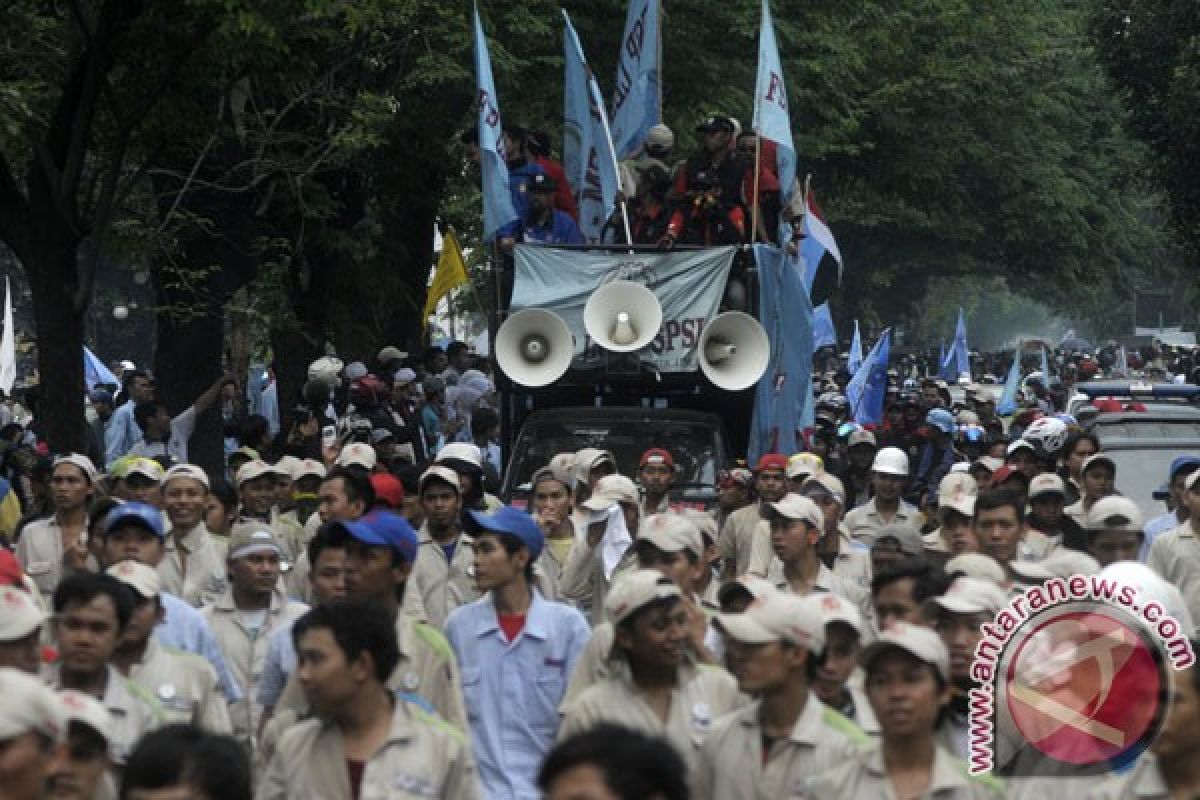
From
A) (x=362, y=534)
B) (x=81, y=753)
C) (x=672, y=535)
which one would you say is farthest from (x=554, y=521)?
(x=81, y=753)

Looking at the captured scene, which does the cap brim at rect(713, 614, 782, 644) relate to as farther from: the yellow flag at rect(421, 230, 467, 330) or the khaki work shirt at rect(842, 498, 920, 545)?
the yellow flag at rect(421, 230, 467, 330)

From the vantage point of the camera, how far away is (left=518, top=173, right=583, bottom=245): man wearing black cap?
62.0ft

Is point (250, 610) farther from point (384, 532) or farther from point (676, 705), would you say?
point (676, 705)

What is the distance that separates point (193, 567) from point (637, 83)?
440 inches

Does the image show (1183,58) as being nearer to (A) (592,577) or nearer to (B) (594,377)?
(B) (594,377)

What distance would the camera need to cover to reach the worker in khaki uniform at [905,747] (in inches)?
235

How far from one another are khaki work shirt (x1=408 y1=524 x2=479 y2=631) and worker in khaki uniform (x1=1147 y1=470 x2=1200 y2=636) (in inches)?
118

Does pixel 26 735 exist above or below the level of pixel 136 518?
below

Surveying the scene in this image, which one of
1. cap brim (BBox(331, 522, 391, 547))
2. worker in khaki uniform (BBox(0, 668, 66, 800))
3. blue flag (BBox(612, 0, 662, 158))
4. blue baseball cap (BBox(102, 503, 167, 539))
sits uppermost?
blue flag (BBox(612, 0, 662, 158))

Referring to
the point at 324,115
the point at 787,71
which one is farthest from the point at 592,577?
the point at 787,71

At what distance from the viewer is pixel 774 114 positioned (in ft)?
64.2

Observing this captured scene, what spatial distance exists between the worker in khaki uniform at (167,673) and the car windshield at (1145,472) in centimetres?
Answer: 910

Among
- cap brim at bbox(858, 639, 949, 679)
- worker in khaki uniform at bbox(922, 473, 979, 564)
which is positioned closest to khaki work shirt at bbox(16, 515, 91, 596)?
worker in khaki uniform at bbox(922, 473, 979, 564)

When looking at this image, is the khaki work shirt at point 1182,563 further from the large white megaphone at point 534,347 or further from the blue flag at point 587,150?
the blue flag at point 587,150
